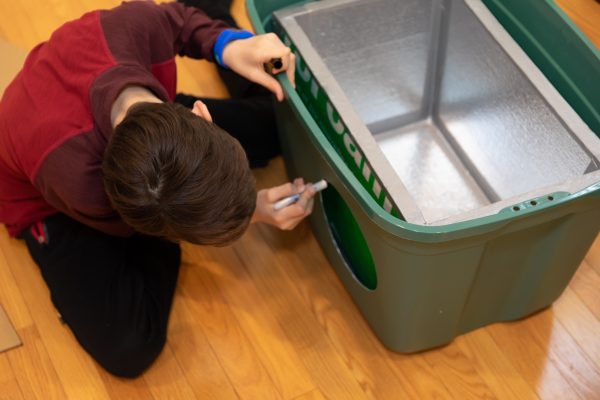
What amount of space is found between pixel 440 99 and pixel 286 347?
0.44m

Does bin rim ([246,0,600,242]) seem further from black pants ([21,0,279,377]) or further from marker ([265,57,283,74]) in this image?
black pants ([21,0,279,377])

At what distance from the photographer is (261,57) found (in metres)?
0.89

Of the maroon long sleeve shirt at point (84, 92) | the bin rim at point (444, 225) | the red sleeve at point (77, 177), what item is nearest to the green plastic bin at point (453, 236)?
the bin rim at point (444, 225)

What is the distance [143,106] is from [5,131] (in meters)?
0.24

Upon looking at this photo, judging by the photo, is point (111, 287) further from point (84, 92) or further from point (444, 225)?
point (444, 225)

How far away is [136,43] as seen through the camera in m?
0.91

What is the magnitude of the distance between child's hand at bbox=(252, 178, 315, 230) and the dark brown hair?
0.55ft


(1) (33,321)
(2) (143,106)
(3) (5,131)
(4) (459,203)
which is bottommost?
(1) (33,321)

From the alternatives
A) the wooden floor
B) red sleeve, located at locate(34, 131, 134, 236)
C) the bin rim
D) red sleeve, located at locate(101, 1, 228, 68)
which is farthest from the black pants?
the bin rim

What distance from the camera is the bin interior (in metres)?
0.92

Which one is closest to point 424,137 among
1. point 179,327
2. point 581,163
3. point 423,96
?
point 423,96

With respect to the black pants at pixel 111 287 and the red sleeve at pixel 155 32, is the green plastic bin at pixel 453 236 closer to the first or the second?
the red sleeve at pixel 155 32

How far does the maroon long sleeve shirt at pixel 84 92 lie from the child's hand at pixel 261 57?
6 centimetres

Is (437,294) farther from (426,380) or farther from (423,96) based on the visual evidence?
(423,96)
